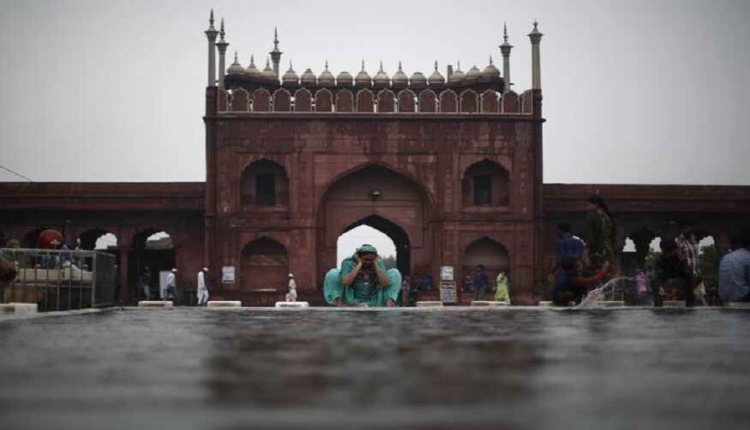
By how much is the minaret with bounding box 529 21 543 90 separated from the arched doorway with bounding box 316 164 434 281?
344 centimetres

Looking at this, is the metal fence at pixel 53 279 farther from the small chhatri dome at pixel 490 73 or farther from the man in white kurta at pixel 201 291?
the small chhatri dome at pixel 490 73

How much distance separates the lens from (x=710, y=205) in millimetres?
22203

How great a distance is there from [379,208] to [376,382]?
64.1ft

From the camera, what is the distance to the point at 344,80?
2302 cm

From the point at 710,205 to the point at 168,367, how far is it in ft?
70.8

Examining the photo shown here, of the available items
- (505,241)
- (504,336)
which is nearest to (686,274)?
(504,336)

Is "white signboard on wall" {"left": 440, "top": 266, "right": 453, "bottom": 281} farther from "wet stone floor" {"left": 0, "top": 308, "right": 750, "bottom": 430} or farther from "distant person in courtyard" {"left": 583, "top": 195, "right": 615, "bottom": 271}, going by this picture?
"wet stone floor" {"left": 0, "top": 308, "right": 750, "bottom": 430}

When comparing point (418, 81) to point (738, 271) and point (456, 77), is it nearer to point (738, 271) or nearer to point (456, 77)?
point (456, 77)

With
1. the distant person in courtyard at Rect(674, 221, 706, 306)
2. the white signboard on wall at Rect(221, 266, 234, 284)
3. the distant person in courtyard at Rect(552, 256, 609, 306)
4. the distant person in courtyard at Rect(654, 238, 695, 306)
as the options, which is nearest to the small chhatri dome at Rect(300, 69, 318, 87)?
the white signboard on wall at Rect(221, 266, 234, 284)

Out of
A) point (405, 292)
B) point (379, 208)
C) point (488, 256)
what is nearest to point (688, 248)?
point (405, 292)

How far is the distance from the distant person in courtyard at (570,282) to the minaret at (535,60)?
45.8 ft

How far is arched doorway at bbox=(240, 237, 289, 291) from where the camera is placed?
67.9 ft

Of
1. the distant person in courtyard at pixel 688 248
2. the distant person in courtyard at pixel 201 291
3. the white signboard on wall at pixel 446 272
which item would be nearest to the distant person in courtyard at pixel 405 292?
the white signboard on wall at pixel 446 272

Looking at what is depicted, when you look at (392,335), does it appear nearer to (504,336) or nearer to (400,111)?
(504,336)
